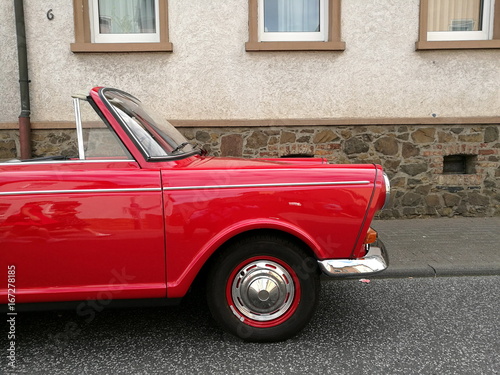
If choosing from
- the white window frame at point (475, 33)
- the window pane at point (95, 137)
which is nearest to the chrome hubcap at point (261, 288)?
the window pane at point (95, 137)

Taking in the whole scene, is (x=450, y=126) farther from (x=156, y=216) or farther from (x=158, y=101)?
(x=156, y=216)

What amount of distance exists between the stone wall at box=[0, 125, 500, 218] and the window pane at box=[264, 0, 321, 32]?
1.67 meters

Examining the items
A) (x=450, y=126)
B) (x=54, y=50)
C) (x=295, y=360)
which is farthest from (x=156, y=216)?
(x=450, y=126)

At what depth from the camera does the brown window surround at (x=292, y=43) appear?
21.1 ft

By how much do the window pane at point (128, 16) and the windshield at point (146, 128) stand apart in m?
3.99

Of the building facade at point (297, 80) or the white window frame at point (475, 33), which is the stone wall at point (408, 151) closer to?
the building facade at point (297, 80)

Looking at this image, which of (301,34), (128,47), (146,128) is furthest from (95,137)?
(301,34)

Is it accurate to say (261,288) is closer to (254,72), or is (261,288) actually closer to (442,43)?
(254,72)

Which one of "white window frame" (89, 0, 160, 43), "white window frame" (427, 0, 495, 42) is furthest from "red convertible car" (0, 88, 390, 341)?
"white window frame" (427, 0, 495, 42)

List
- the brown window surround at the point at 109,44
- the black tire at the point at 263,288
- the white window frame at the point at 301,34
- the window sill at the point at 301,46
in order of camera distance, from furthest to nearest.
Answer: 1. the white window frame at the point at 301,34
2. the window sill at the point at 301,46
3. the brown window surround at the point at 109,44
4. the black tire at the point at 263,288

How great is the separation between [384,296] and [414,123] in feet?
12.3

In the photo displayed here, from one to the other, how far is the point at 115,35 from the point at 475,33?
5.75m

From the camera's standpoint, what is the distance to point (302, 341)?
9.41 ft

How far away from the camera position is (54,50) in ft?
20.9
